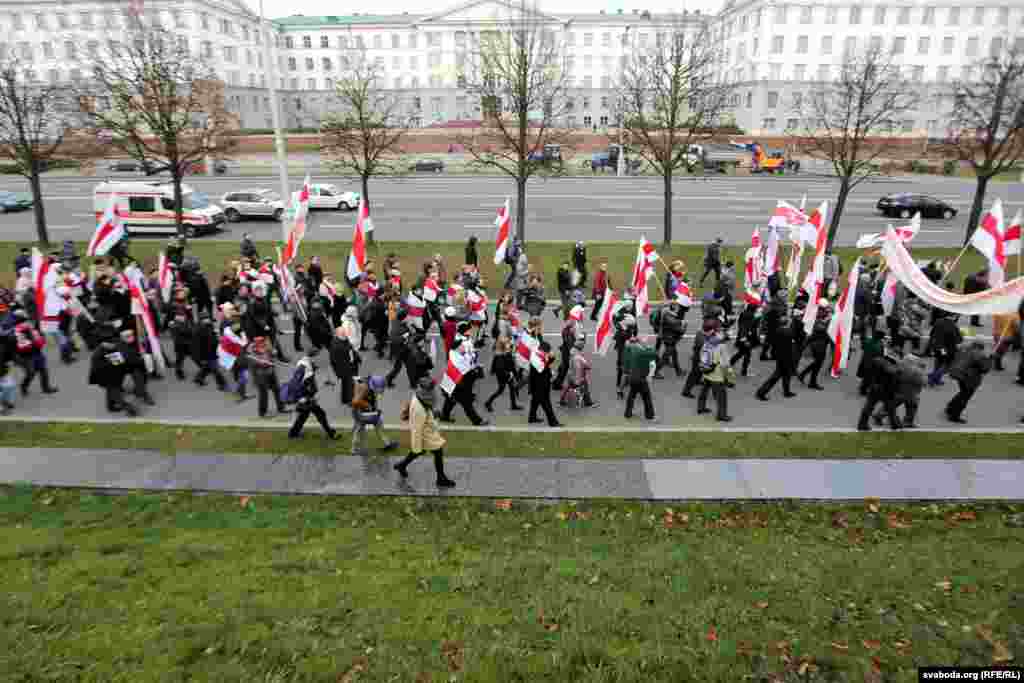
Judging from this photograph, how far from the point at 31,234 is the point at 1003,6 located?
98699 millimetres

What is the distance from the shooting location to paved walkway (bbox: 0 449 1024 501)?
819cm

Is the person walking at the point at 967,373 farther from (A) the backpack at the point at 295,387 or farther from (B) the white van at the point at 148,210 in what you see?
(B) the white van at the point at 148,210

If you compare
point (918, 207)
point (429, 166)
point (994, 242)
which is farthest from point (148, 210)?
point (918, 207)

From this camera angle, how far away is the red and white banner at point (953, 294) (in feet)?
28.9

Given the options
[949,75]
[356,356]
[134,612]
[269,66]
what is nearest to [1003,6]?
[949,75]

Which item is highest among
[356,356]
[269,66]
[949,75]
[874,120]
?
[949,75]

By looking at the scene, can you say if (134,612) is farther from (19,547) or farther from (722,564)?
(722,564)

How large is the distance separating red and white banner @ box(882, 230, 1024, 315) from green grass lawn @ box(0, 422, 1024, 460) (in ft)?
6.89

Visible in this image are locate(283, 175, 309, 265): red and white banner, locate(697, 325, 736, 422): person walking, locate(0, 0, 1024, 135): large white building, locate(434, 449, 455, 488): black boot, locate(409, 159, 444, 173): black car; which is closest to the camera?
locate(434, 449, 455, 488): black boot

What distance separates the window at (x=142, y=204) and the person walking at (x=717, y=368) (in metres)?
24.2

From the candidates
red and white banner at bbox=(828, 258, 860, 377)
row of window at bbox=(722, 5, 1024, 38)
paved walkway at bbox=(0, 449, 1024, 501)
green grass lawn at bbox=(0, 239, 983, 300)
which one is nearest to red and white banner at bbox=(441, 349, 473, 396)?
paved walkway at bbox=(0, 449, 1024, 501)

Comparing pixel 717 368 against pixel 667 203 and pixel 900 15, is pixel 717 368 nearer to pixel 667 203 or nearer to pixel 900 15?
pixel 667 203

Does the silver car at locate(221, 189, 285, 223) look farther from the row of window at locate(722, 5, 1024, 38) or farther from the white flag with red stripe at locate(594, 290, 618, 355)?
the row of window at locate(722, 5, 1024, 38)

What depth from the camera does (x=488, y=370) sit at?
13.1m
